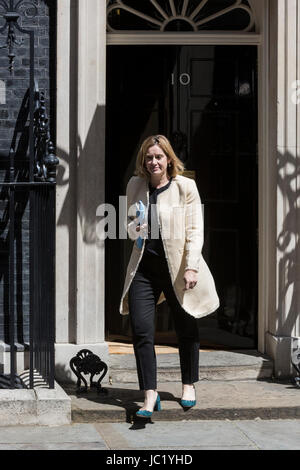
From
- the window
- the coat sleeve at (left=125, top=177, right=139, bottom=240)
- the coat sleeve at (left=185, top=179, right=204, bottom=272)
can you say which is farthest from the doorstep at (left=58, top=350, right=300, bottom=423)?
the window

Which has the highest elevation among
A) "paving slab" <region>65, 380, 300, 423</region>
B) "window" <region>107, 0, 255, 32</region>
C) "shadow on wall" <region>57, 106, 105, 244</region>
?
"window" <region>107, 0, 255, 32</region>

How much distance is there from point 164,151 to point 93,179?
1.27 m

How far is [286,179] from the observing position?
323 inches

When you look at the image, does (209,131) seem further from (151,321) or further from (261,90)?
(151,321)

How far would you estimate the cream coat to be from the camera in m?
6.84

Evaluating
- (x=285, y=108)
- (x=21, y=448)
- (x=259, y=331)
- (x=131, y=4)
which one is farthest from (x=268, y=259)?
(x=21, y=448)

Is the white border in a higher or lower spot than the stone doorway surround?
higher

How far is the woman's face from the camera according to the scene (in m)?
6.84

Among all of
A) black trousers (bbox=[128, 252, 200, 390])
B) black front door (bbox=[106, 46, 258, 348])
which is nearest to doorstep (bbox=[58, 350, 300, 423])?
black trousers (bbox=[128, 252, 200, 390])

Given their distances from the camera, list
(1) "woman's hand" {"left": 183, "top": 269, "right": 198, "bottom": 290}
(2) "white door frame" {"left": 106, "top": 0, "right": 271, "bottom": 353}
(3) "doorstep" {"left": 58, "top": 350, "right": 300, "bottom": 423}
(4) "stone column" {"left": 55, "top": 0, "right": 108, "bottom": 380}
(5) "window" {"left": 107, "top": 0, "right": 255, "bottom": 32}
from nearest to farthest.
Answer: (1) "woman's hand" {"left": 183, "top": 269, "right": 198, "bottom": 290}, (3) "doorstep" {"left": 58, "top": 350, "right": 300, "bottom": 423}, (4) "stone column" {"left": 55, "top": 0, "right": 108, "bottom": 380}, (2) "white door frame" {"left": 106, "top": 0, "right": 271, "bottom": 353}, (5) "window" {"left": 107, "top": 0, "right": 255, "bottom": 32}

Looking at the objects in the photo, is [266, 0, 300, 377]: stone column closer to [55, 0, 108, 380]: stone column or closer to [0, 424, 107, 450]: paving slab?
[55, 0, 108, 380]: stone column

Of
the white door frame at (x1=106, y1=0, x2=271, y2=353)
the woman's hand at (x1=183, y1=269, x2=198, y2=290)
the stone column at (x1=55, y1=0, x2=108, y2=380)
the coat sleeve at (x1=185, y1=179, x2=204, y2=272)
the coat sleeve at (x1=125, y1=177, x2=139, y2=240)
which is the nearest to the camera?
the woman's hand at (x1=183, y1=269, x2=198, y2=290)

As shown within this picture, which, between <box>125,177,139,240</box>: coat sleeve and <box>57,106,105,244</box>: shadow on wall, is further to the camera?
<box>57,106,105,244</box>: shadow on wall

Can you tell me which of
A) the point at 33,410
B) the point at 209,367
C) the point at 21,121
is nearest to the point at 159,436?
the point at 33,410
